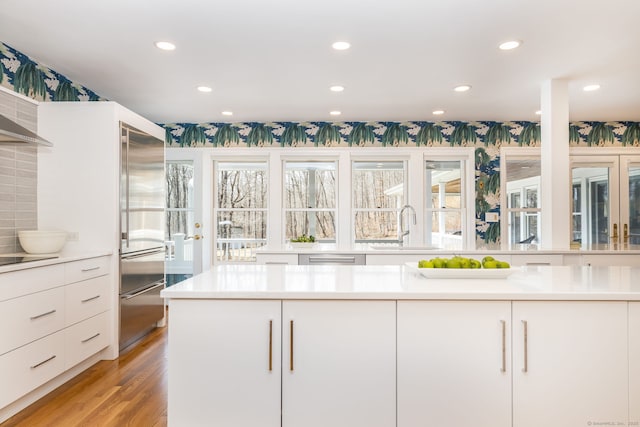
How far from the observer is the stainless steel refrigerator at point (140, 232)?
3.60 metres

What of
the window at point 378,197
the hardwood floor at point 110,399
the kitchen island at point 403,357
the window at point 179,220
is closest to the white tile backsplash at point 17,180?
the hardwood floor at point 110,399

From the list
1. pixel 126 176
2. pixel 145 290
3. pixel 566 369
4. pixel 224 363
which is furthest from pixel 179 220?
pixel 566 369

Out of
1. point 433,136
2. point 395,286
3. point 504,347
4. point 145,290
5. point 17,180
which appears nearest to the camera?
point 504,347

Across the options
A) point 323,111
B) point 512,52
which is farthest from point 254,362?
point 323,111

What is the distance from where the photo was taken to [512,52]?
3.30 meters

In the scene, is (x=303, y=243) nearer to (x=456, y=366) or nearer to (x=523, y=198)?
(x=456, y=366)

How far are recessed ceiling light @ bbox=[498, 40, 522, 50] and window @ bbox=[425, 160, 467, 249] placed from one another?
2.64 meters

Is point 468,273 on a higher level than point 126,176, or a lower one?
lower

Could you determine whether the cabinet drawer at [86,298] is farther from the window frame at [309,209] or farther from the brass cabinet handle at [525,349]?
the brass cabinet handle at [525,349]

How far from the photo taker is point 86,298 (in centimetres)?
317

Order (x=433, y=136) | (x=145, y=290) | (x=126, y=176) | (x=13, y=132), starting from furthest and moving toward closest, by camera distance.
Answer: (x=433, y=136) → (x=145, y=290) → (x=126, y=176) → (x=13, y=132)

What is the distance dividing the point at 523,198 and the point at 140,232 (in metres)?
4.80

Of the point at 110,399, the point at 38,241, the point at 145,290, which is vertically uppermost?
the point at 38,241

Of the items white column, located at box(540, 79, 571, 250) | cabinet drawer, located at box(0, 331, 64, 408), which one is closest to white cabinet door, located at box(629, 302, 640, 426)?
white column, located at box(540, 79, 571, 250)
